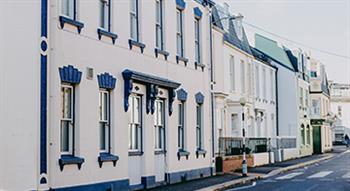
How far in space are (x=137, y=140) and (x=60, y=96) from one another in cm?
504

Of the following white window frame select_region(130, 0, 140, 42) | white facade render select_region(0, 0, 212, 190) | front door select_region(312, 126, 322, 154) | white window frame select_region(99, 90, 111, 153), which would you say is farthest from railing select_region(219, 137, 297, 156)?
front door select_region(312, 126, 322, 154)

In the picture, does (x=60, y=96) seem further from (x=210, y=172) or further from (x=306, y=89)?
(x=306, y=89)

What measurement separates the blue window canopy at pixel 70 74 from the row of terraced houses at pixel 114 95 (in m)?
0.03

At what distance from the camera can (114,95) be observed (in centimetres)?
1727

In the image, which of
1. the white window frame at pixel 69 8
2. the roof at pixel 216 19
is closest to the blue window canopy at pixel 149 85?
the white window frame at pixel 69 8

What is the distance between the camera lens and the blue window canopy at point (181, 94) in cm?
2212

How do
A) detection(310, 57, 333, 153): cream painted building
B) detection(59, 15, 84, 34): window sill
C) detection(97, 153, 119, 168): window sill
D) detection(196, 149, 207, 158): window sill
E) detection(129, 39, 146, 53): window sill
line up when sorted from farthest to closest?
detection(310, 57, 333, 153): cream painted building, detection(196, 149, 207, 158): window sill, detection(129, 39, 146, 53): window sill, detection(97, 153, 119, 168): window sill, detection(59, 15, 84, 34): window sill

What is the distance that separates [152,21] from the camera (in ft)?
65.4

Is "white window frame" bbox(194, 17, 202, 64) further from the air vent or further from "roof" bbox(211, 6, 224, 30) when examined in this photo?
the air vent

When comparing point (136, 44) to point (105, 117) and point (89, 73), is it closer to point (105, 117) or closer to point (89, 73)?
point (105, 117)

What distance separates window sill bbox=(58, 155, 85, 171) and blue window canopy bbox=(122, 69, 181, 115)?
318 cm

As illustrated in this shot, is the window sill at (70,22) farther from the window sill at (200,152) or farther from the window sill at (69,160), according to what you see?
the window sill at (200,152)

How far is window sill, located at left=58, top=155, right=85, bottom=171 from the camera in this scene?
1428cm

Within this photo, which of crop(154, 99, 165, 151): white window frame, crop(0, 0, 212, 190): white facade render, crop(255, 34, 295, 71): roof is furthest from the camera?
crop(255, 34, 295, 71): roof
